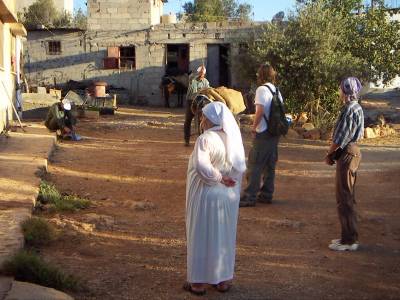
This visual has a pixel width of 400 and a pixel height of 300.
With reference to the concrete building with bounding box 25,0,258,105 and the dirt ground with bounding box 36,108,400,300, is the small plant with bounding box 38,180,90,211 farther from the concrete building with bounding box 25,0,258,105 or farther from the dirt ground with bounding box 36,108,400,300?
the concrete building with bounding box 25,0,258,105

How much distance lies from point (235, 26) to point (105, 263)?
21.6 metres

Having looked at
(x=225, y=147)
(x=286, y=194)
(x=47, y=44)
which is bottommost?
(x=286, y=194)

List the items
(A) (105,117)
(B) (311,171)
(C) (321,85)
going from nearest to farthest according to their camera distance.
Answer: (B) (311,171) → (C) (321,85) → (A) (105,117)

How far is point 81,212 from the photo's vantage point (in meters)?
6.71

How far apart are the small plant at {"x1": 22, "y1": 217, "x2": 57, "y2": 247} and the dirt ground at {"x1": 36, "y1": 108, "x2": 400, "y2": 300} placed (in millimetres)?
129

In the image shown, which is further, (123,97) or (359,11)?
(123,97)

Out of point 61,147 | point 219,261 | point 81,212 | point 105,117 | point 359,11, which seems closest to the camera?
point 219,261

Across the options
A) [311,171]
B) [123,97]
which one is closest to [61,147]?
[311,171]

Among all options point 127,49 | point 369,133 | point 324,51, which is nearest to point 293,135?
point 369,133

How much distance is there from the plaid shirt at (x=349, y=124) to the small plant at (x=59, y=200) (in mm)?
3302

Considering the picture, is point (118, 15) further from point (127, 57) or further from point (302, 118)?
point (302, 118)

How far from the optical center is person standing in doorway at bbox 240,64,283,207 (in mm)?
6676

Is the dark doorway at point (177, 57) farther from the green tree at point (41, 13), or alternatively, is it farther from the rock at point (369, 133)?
the green tree at point (41, 13)

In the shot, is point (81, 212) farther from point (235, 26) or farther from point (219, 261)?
point (235, 26)
